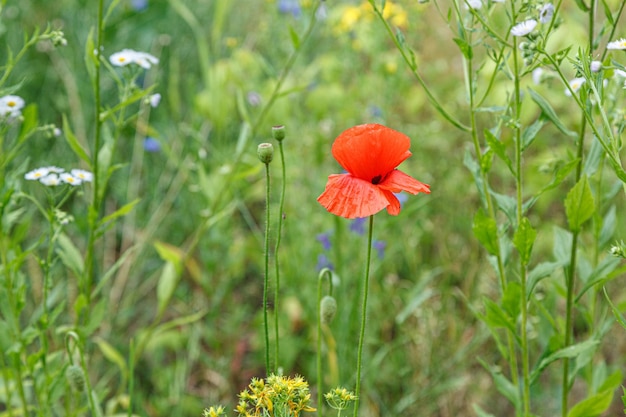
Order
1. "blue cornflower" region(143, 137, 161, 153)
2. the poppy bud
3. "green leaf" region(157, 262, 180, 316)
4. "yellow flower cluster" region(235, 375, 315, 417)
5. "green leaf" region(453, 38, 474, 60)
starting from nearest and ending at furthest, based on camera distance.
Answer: "yellow flower cluster" region(235, 375, 315, 417)
the poppy bud
"green leaf" region(453, 38, 474, 60)
"green leaf" region(157, 262, 180, 316)
"blue cornflower" region(143, 137, 161, 153)

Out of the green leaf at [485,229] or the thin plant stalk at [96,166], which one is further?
the thin plant stalk at [96,166]

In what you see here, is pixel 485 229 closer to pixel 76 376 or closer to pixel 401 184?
pixel 401 184

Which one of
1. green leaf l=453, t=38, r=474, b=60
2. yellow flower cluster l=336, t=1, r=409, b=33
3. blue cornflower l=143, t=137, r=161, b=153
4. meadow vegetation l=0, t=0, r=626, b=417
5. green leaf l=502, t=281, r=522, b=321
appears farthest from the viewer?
blue cornflower l=143, t=137, r=161, b=153

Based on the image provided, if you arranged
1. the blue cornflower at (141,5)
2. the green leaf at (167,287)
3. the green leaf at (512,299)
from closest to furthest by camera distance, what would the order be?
the green leaf at (512,299) < the green leaf at (167,287) < the blue cornflower at (141,5)

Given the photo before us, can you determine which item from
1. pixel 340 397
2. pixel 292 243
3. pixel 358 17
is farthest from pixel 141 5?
pixel 340 397

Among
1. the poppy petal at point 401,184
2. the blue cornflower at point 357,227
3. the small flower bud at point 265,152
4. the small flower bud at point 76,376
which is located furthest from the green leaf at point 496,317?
the blue cornflower at point 357,227

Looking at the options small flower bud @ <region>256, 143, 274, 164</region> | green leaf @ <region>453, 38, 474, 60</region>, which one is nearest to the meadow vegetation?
green leaf @ <region>453, 38, 474, 60</region>

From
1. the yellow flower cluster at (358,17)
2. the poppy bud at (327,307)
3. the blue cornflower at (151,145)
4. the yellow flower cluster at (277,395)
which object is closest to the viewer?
the yellow flower cluster at (277,395)

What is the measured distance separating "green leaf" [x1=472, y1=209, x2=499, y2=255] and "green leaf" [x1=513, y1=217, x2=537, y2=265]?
0.18 ft

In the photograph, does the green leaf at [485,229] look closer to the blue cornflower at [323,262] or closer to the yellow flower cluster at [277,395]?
the yellow flower cluster at [277,395]

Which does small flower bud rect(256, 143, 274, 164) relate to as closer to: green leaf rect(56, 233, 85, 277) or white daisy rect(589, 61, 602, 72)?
white daisy rect(589, 61, 602, 72)

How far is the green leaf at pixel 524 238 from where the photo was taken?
1.16 metres

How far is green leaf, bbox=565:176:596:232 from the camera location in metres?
1.22

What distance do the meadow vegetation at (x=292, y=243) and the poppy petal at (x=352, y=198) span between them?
328mm
